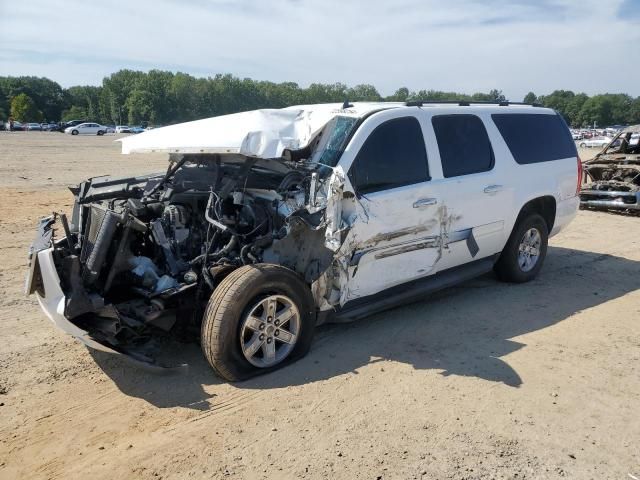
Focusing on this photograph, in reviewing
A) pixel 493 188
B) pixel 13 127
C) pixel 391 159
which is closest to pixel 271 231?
pixel 391 159

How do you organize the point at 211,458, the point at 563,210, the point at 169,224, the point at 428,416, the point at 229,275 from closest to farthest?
the point at 211,458 → the point at 428,416 → the point at 229,275 → the point at 169,224 → the point at 563,210

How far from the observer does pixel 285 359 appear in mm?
4316

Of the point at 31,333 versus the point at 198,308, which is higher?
the point at 198,308

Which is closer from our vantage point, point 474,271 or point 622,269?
point 474,271

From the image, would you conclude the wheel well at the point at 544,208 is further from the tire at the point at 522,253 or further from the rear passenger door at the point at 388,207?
the rear passenger door at the point at 388,207

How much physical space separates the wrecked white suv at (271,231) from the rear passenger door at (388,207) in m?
0.01

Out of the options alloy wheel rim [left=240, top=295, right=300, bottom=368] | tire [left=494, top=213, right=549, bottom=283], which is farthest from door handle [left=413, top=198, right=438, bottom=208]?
tire [left=494, top=213, right=549, bottom=283]

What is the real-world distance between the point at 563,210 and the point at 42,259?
5.71 meters

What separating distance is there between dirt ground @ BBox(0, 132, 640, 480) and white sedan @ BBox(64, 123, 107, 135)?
58014mm

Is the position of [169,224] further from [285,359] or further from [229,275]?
[285,359]

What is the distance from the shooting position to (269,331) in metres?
4.16

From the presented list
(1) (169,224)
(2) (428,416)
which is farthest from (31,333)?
(2) (428,416)

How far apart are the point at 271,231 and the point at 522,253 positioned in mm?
3393

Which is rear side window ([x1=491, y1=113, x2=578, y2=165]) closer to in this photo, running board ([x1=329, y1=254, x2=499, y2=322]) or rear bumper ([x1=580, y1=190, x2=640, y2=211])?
running board ([x1=329, y1=254, x2=499, y2=322])
